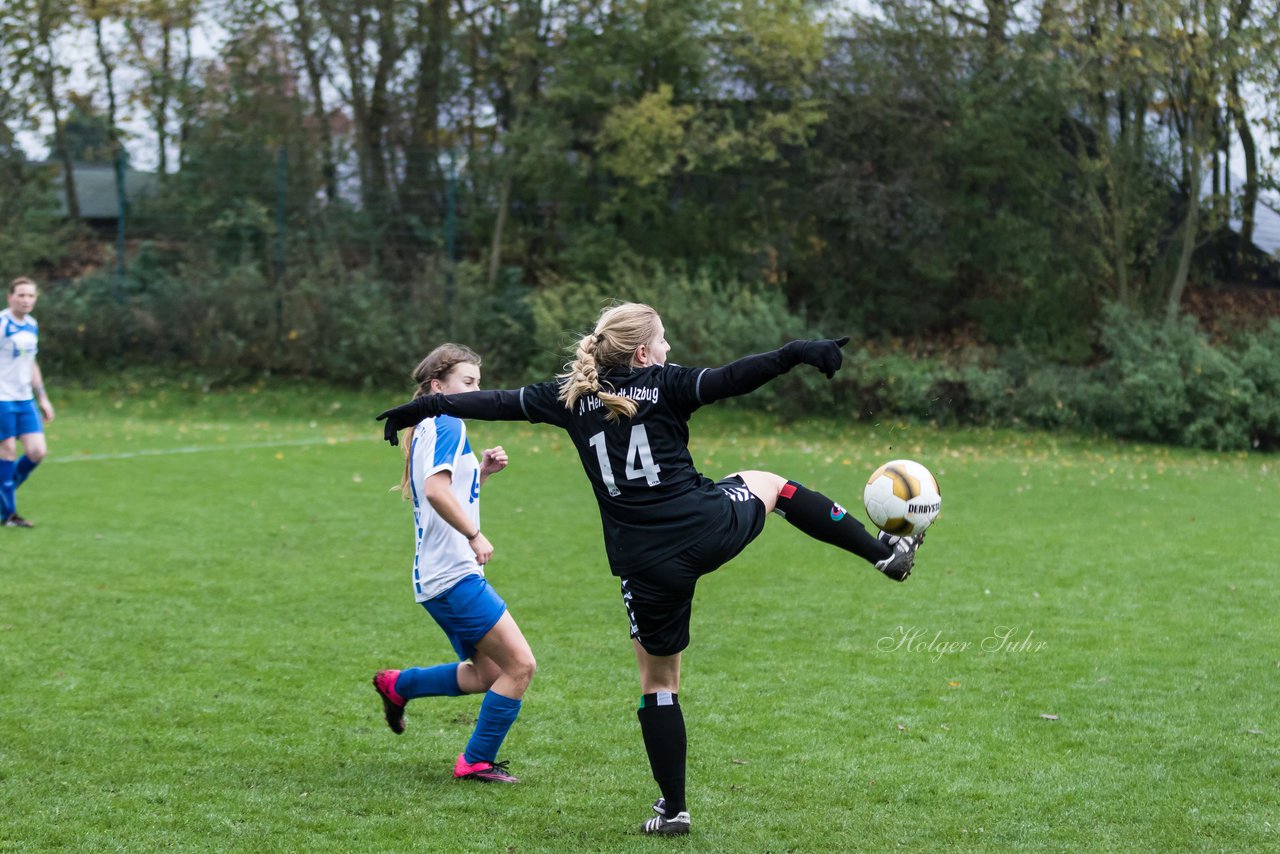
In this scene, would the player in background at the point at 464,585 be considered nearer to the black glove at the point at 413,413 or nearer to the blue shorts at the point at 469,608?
the blue shorts at the point at 469,608

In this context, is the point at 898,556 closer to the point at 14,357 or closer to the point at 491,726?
the point at 491,726

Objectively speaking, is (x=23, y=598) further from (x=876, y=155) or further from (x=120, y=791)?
(x=876, y=155)

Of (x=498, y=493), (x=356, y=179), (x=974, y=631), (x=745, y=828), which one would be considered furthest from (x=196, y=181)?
(x=745, y=828)

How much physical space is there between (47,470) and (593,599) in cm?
879

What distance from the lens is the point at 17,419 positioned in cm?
1169

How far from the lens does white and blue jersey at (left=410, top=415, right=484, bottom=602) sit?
5187 millimetres

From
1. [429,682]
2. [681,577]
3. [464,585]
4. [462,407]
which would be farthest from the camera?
[429,682]

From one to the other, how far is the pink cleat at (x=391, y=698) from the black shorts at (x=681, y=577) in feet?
4.93

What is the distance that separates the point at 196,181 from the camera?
26641 millimetres

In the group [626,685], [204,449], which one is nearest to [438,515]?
[626,685]

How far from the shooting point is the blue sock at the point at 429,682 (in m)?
5.64

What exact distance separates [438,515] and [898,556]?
1.80 metres

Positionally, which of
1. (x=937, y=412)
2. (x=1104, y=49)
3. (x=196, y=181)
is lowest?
(x=937, y=412)

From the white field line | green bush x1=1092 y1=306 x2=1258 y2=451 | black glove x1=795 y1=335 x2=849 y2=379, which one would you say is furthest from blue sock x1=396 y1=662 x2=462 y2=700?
green bush x1=1092 y1=306 x2=1258 y2=451
